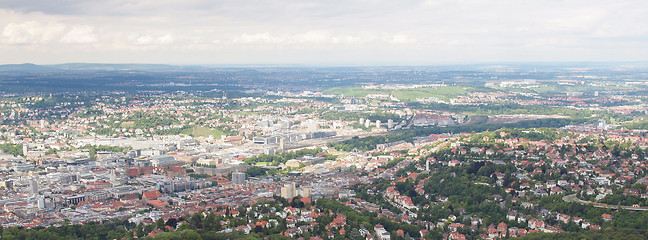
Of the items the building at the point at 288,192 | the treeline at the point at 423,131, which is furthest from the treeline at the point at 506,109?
the building at the point at 288,192

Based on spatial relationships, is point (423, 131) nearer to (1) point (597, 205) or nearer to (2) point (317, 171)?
(2) point (317, 171)

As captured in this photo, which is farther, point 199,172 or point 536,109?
point 536,109

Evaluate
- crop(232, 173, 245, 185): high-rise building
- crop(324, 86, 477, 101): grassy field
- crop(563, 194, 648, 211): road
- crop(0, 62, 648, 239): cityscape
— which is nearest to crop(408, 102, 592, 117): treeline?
crop(0, 62, 648, 239): cityscape

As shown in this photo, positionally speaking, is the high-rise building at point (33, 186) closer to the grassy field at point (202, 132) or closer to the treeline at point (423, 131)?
the treeline at point (423, 131)

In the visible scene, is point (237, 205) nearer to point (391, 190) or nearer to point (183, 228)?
point (183, 228)

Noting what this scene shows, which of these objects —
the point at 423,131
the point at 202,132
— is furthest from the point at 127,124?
the point at 423,131

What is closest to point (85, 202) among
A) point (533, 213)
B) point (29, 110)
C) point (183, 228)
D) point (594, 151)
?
point (183, 228)

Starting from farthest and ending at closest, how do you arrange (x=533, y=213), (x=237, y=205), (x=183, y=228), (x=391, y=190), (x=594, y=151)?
1. (x=594, y=151)
2. (x=391, y=190)
3. (x=237, y=205)
4. (x=533, y=213)
5. (x=183, y=228)

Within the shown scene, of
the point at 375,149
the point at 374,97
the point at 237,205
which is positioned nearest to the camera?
the point at 237,205
